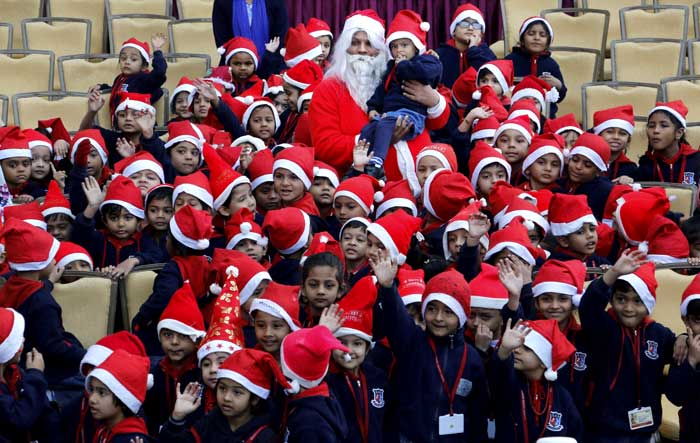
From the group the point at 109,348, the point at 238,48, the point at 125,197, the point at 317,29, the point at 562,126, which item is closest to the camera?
the point at 109,348

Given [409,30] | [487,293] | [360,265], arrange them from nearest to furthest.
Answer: [487,293]
[360,265]
[409,30]

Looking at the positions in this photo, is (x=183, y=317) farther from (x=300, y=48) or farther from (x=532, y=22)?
(x=532, y=22)

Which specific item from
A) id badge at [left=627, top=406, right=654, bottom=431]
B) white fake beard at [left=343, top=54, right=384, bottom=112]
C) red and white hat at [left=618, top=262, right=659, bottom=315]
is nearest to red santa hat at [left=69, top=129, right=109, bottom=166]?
white fake beard at [left=343, top=54, right=384, bottom=112]

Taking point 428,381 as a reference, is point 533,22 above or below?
above

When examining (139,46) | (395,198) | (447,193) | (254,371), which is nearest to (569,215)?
(447,193)

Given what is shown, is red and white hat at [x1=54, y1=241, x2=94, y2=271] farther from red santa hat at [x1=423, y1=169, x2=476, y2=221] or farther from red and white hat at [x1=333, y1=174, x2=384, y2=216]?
red santa hat at [x1=423, y1=169, x2=476, y2=221]

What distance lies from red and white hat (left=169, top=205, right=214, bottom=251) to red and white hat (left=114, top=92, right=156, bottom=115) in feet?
7.07

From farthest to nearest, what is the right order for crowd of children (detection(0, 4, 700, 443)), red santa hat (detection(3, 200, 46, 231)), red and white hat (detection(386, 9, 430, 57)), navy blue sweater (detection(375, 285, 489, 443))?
red and white hat (detection(386, 9, 430, 57)) < red santa hat (detection(3, 200, 46, 231)) < navy blue sweater (detection(375, 285, 489, 443)) < crowd of children (detection(0, 4, 700, 443))

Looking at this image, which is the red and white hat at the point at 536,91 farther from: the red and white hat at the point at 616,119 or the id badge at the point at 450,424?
the id badge at the point at 450,424

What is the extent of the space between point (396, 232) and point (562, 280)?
91cm

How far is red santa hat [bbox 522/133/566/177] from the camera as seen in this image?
8.21 m

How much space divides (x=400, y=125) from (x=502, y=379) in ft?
7.98

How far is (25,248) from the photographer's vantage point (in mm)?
6598

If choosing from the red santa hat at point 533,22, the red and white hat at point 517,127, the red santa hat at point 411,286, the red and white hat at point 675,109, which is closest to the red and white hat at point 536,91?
the red santa hat at point 533,22
